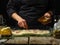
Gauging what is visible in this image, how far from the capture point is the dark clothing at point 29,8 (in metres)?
1.96

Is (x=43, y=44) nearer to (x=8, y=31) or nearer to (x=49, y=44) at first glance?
(x=49, y=44)

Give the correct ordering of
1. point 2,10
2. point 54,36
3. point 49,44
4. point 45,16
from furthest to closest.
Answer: point 2,10, point 45,16, point 54,36, point 49,44

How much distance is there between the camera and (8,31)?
110 cm

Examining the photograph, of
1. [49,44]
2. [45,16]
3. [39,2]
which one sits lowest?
[49,44]

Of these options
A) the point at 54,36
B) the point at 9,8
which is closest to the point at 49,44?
the point at 54,36

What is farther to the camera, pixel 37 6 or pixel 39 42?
pixel 37 6

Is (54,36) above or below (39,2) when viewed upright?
below

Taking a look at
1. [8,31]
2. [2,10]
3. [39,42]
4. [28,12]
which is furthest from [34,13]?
[39,42]

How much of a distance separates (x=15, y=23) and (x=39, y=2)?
0.35m

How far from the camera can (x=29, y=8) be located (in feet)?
6.47

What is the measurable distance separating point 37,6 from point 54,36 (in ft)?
3.12

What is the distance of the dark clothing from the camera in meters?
1.96

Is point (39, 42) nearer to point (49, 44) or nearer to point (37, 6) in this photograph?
point (49, 44)

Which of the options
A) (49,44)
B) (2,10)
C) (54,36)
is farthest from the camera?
(2,10)
